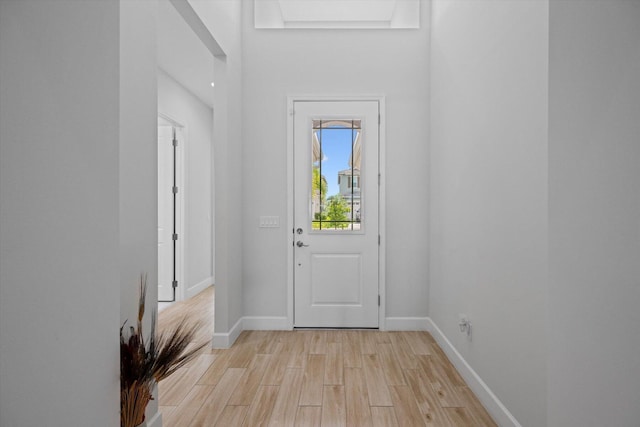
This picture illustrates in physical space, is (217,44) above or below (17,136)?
above

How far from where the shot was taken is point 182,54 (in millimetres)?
3643

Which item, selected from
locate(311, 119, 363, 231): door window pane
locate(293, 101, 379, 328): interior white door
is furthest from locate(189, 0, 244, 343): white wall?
locate(311, 119, 363, 231): door window pane

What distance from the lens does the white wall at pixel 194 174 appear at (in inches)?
171

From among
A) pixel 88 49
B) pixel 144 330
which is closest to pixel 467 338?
pixel 144 330

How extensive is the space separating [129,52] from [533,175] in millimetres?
1824

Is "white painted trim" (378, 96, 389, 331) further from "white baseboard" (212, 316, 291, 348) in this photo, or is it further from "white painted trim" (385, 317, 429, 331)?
"white baseboard" (212, 316, 291, 348)

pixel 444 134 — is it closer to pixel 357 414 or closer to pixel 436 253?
pixel 436 253

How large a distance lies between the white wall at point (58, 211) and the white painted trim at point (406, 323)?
2.79 metres

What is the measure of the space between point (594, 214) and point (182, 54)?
3.71 metres

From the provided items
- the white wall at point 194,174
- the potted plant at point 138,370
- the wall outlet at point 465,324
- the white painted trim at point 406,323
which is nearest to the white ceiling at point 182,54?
the white wall at point 194,174

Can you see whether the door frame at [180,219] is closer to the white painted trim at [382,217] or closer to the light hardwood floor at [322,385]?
the light hardwood floor at [322,385]

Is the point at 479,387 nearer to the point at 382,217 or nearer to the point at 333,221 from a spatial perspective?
the point at 382,217

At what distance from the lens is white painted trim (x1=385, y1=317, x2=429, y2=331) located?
11.0 ft

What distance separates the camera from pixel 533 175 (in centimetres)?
160
